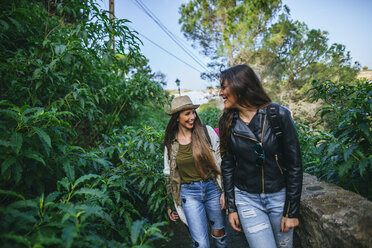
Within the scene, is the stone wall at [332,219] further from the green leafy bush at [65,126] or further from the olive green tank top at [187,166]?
the green leafy bush at [65,126]

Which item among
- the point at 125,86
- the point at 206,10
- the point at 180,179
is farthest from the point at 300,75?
the point at 180,179

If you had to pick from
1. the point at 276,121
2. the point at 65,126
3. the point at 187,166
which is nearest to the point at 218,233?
the point at 187,166

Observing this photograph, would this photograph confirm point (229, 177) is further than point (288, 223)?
Yes

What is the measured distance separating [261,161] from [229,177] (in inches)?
14.5

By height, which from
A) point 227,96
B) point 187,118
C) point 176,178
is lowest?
point 176,178

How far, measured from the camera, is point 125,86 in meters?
4.24

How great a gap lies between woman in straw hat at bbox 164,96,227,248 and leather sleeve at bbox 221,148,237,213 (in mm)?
300

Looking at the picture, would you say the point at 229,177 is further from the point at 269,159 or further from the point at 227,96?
the point at 227,96

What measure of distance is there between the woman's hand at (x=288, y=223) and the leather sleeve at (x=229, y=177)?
403mm

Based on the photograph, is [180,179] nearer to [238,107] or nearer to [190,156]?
[190,156]

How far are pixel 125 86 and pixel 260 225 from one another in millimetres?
3920

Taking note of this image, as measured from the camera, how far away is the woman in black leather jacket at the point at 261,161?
1378 mm

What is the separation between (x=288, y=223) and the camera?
4.49 feet

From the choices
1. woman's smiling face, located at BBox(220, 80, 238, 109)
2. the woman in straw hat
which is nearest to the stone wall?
the woman in straw hat
